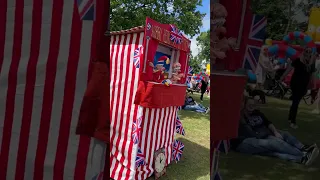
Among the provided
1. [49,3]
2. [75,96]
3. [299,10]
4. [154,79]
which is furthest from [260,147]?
[154,79]

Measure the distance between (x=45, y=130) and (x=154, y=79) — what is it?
1765 mm

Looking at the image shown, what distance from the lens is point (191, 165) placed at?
12.3 feet

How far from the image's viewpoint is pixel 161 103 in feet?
9.32

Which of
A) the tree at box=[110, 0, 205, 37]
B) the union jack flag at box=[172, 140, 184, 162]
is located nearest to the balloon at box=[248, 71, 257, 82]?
the tree at box=[110, 0, 205, 37]

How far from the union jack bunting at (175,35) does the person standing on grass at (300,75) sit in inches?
86.5

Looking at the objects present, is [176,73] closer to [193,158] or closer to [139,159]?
[139,159]

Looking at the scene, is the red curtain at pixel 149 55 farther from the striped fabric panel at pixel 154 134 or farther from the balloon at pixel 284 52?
the balloon at pixel 284 52

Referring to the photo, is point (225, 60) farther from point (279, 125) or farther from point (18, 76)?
point (18, 76)

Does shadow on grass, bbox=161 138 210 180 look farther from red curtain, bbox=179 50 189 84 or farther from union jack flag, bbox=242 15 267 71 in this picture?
union jack flag, bbox=242 15 267 71

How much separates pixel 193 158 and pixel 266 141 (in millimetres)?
3172

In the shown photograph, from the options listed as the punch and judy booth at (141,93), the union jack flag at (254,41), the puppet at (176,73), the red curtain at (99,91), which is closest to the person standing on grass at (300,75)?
the union jack flag at (254,41)

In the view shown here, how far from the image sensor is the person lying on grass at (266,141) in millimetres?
968

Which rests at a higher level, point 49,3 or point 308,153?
point 49,3

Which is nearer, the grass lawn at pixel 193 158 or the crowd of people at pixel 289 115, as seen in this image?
the crowd of people at pixel 289 115
